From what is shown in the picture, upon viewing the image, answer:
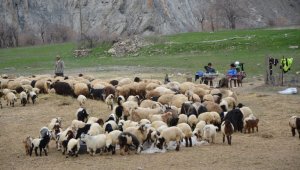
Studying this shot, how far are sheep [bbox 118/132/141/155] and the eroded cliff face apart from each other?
5720cm

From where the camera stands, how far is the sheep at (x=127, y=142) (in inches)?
490

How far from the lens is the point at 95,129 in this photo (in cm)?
1337

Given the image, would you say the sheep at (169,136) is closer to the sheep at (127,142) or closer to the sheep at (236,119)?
the sheep at (127,142)

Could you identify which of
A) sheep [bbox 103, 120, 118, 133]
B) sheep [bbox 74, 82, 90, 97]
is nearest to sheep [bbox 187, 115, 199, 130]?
sheep [bbox 103, 120, 118, 133]

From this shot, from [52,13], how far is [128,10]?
49.7 feet

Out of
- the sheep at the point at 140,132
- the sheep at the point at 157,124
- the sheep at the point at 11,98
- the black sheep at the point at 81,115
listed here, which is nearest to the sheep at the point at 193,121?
the sheep at the point at 157,124

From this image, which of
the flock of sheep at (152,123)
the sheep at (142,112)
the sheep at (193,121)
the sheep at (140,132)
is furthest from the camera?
the sheep at (142,112)

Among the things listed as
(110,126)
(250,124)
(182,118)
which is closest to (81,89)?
(182,118)

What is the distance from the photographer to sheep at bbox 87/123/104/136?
13203mm

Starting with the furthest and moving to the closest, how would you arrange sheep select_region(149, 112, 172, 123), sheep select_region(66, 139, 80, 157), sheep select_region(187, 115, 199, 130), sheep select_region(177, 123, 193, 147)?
sheep select_region(149, 112, 172, 123)
sheep select_region(187, 115, 199, 130)
sheep select_region(177, 123, 193, 147)
sheep select_region(66, 139, 80, 157)

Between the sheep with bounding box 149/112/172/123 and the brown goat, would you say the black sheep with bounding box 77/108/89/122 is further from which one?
the brown goat

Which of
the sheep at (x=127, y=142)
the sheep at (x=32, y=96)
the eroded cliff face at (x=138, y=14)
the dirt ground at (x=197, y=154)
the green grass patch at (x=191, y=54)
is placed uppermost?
the eroded cliff face at (x=138, y=14)

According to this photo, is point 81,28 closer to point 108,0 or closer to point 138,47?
point 108,0

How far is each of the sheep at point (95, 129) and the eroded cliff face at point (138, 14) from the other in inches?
2212
